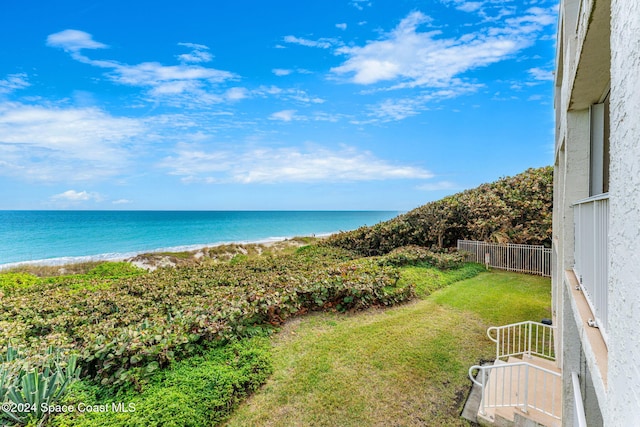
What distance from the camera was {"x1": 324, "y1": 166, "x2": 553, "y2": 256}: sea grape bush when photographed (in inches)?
569

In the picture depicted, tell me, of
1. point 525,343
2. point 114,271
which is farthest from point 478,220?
point 114,271

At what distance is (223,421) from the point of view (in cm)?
434

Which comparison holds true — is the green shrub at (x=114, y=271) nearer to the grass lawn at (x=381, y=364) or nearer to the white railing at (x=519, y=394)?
the grass lawn at (x=381, y=364)

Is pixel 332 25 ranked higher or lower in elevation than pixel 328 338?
higher

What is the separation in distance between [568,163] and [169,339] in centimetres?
646

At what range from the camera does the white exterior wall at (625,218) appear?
99 centimetres

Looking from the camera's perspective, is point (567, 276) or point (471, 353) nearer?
point (567, 276)

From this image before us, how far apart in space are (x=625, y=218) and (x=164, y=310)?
26.4 feet

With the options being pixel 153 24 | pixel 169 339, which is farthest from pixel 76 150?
pixel 169 339

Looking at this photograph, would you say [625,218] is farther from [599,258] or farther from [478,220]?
[478,220]

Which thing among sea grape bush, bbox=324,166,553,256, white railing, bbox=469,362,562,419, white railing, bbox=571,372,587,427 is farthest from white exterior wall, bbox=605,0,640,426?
sea grape bush, bbox=324,166,553,256

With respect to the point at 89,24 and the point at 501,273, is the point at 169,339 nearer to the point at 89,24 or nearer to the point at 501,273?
the point at 501,273

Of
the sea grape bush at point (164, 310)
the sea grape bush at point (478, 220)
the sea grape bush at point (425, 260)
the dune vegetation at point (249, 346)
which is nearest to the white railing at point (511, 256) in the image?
the sea grape bush at point (478, 220)

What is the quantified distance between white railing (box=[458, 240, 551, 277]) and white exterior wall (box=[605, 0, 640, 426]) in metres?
14.2
